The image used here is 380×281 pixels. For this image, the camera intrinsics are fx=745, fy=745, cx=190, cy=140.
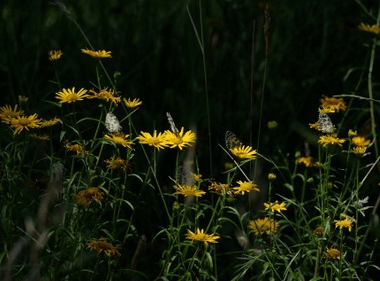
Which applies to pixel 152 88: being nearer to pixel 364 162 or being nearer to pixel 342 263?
pixel 364 162

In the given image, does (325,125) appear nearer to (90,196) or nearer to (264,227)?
(264,227)

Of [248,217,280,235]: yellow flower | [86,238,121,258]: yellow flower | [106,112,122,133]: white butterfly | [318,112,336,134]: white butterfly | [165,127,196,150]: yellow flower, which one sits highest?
[106,112,122,133]: white butterfly

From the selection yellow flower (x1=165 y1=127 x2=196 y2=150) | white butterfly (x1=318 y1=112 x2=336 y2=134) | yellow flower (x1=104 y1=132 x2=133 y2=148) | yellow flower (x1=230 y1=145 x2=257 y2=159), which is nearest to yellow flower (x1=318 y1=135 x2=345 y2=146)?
white butterfly (x1=318 y1=112 x2=336 y2=134)

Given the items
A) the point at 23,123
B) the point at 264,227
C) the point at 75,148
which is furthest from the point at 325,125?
the point at 23,123

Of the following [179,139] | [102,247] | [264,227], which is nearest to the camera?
[102,247]

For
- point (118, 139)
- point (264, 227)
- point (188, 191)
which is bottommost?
point (264, 227)

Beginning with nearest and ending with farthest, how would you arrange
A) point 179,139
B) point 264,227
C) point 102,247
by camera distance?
point 102,247, point 179,139, point 264,227

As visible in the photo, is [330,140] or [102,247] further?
[330,140]

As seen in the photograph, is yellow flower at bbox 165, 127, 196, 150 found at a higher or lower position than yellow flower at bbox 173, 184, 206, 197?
higher

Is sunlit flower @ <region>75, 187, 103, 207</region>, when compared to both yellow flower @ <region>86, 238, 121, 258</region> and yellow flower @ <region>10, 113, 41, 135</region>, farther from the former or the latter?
yellow flower @ <region>10, 113, 41, 135</region>

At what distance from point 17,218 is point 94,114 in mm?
996

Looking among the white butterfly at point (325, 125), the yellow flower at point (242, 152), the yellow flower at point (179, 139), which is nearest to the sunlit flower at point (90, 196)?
the yellow flower at point (179, 139)

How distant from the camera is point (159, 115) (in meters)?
2.71

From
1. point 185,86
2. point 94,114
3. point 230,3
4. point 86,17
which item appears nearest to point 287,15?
point 230,3
